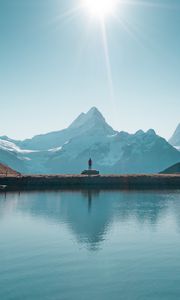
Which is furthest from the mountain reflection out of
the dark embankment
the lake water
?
the dark embankment

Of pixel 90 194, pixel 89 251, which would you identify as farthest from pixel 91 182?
pixel 89 251

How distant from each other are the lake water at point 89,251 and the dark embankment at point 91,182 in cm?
3607

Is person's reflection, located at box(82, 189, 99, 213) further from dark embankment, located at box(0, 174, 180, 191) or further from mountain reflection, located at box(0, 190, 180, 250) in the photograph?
dark embankment, located at box(0, 174, 180, 191)

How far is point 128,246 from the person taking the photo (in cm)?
4166

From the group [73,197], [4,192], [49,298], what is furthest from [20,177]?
[49,298]

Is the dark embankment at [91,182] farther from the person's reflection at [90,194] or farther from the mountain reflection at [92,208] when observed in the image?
the mountain reflection at [92,208]

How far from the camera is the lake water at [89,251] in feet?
93.9

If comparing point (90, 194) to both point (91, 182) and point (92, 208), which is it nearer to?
point (91, 182)

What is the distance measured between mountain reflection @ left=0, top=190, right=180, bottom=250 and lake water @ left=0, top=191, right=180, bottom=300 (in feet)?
0.47

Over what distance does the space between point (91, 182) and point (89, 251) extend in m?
72.8

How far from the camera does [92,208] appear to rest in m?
70.4

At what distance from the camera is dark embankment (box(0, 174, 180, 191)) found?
109812mm

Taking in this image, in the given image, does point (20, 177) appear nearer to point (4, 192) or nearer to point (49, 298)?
point (4, 192)

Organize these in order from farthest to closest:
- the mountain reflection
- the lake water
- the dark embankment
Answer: the dark embankment, the mountain reflection, the lake water
